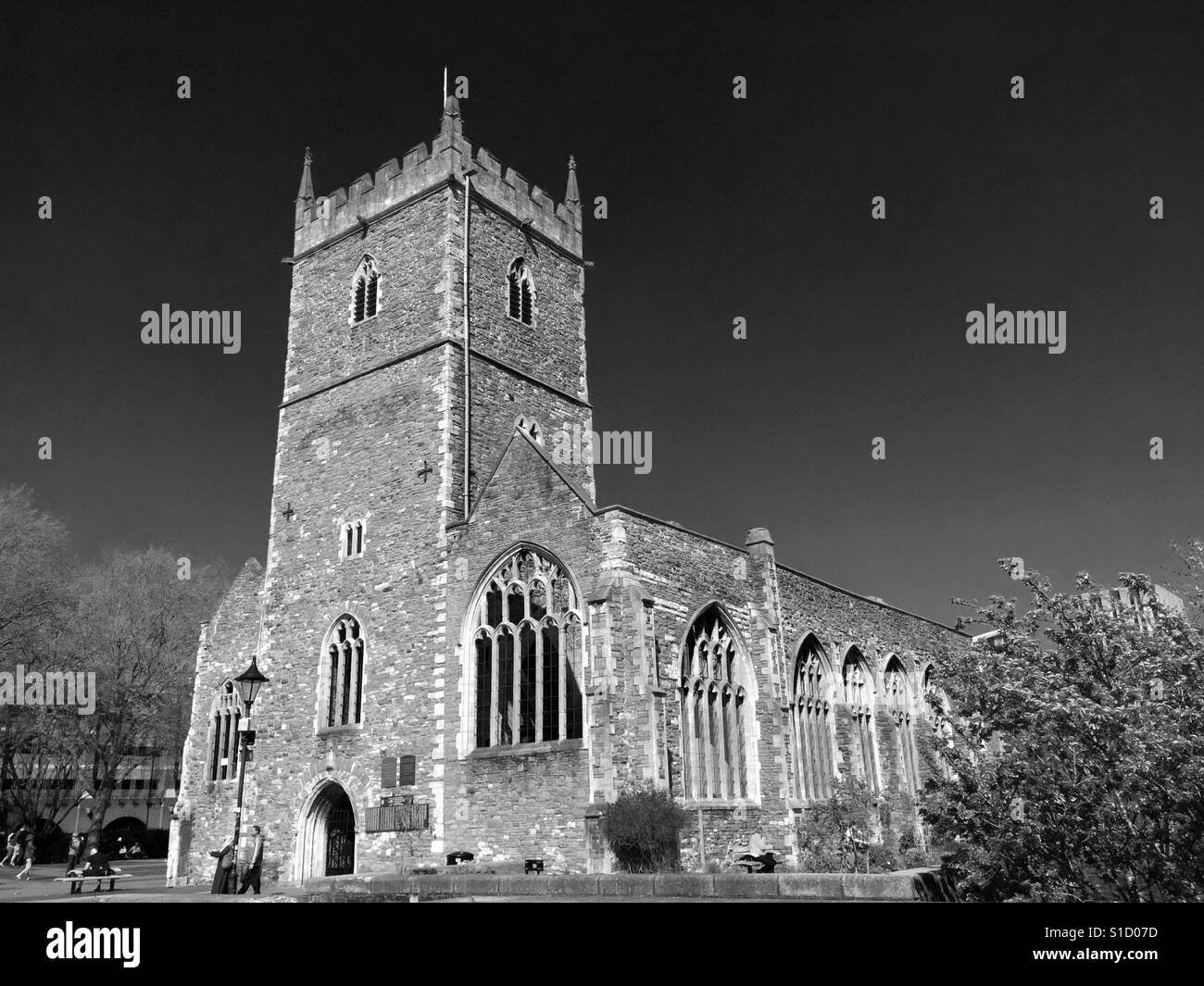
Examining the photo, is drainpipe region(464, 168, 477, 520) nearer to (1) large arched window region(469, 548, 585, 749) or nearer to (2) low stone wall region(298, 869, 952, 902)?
(1) large arched window region(469, 548, 585, 749)

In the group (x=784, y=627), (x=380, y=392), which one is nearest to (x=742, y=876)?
(x=784, y=627)

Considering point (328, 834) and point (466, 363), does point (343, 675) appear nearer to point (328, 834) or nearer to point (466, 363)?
point (328, 834)

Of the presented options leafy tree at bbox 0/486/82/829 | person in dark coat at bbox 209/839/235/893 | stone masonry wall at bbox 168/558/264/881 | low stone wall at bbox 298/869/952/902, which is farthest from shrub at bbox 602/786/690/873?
leafy tree at bbox 0/486/82/829

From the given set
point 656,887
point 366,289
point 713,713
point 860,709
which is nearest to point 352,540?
point 366,289

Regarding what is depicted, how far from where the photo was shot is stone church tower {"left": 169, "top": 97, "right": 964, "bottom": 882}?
→ 64.4 ft

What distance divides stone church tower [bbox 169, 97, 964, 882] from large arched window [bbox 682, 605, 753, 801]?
0.20 feet

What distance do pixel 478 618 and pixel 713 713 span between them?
17.8ft

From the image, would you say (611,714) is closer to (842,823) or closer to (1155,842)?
(842,823)

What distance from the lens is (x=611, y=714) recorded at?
18453 millimetres

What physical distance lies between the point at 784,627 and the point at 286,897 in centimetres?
1404

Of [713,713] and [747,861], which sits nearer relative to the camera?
[747,861]

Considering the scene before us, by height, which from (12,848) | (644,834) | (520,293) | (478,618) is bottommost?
(12,848)

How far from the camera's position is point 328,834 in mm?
23656

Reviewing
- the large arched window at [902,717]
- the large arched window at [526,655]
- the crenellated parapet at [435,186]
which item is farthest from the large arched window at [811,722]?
the crenellated parapet at [435,186]
